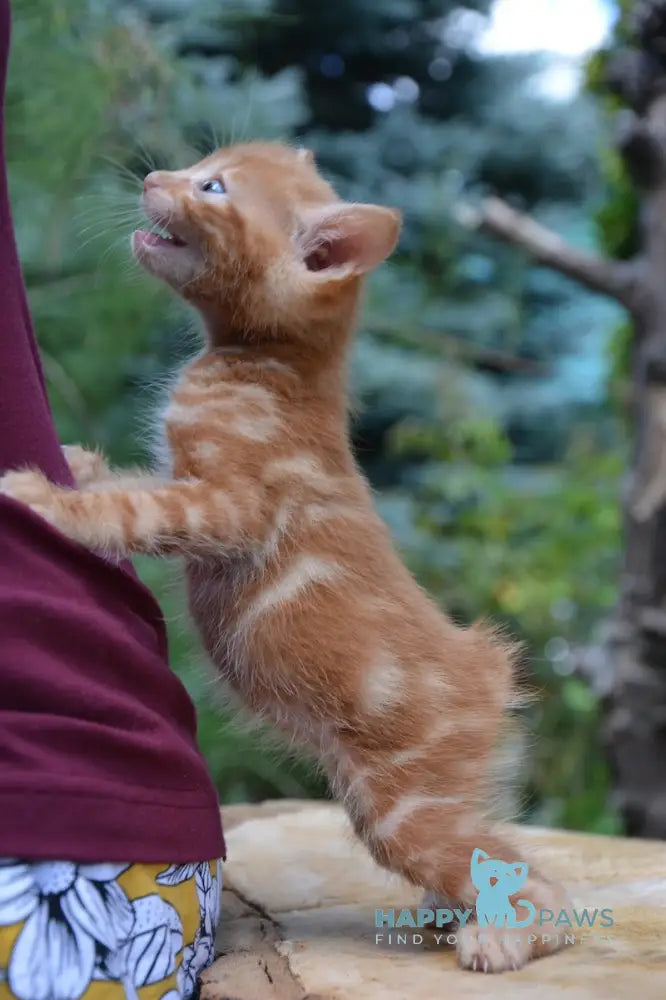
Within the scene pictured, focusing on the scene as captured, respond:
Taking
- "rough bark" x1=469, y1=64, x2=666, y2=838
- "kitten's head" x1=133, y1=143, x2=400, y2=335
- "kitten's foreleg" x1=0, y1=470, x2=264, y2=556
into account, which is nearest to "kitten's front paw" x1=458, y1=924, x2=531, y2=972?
"kitten's foreleg" x1=0, y1=470, x2=264, y2=556

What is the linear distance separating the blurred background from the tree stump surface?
0.72m

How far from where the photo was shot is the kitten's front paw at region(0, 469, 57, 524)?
104cm

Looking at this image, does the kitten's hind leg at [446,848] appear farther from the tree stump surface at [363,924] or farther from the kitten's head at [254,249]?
the kitten's head at [254,249]

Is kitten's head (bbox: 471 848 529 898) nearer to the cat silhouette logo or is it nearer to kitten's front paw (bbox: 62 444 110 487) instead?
the cat silhouette logo

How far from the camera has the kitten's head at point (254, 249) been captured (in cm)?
124

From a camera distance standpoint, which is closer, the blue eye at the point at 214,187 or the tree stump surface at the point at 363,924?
the tree stump surface at the point at 363,924

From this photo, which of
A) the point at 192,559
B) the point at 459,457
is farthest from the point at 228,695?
the point at 459,457

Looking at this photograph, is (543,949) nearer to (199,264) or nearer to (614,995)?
(614,995)

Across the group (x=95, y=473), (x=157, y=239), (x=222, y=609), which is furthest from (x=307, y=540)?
A: (x=157, y=239)

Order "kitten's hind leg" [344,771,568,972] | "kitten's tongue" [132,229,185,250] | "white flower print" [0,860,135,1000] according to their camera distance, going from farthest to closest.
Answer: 1. "kitten's tongue" [132,229,185,250]
2. "kitten's hind leg" [344,771,568,972]
3. "white flower print" [0,860,135,1000]

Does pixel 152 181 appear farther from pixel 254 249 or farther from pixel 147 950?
pixel 147 950

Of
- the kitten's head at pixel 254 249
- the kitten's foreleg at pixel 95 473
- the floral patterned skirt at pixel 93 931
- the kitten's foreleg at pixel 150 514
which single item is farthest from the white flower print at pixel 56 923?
the kitten's head at pixel 254 249

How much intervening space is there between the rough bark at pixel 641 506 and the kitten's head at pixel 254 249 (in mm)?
1130

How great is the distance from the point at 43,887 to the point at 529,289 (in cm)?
342
